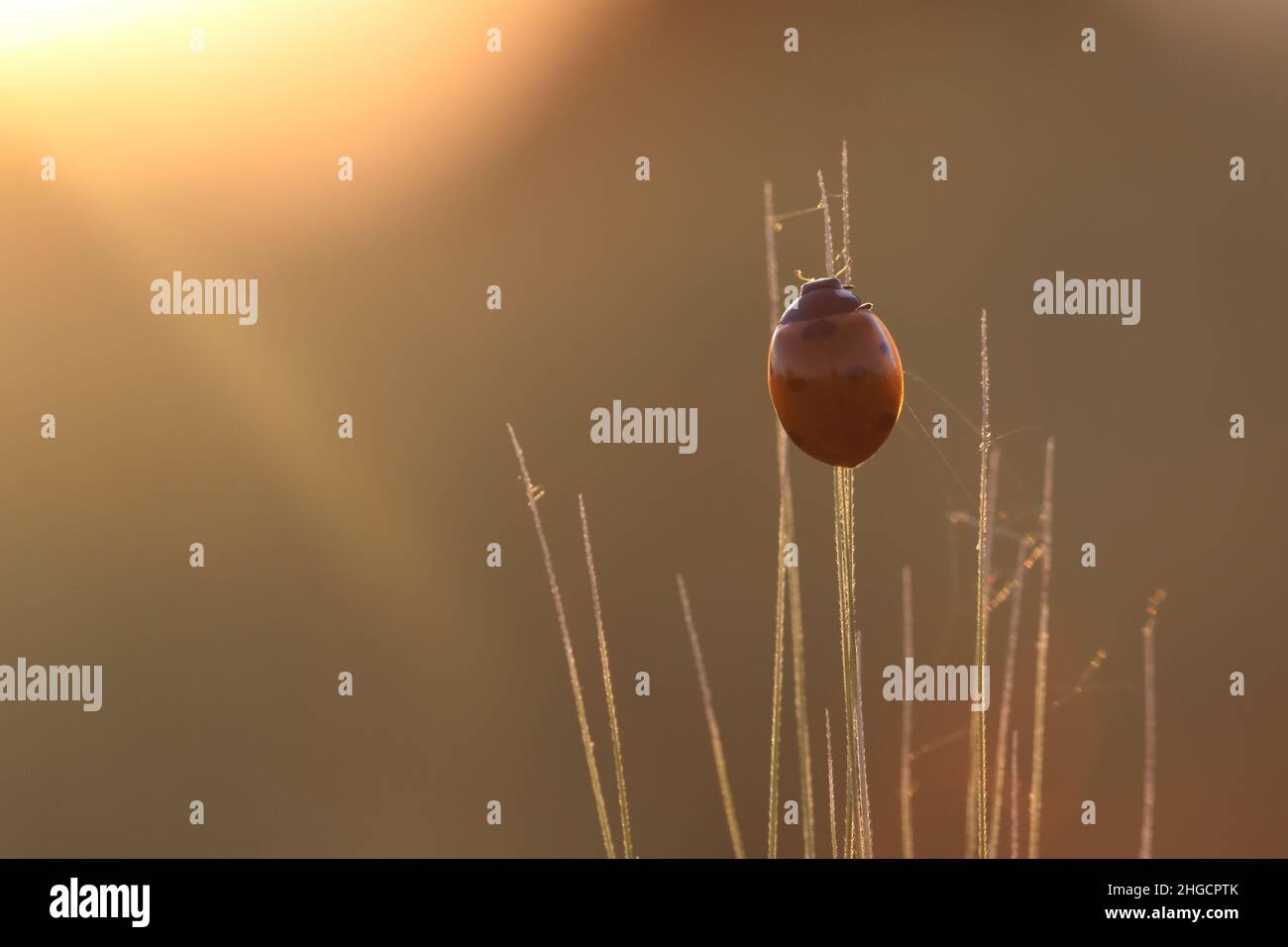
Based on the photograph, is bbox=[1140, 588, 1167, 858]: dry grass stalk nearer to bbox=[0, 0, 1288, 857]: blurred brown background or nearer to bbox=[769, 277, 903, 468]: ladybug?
bbox=[0, 0, 1288, 857]: blurred brown background

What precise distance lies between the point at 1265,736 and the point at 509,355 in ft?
3.94

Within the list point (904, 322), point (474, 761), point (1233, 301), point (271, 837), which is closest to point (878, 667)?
point (904, 322)

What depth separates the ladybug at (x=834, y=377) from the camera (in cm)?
47

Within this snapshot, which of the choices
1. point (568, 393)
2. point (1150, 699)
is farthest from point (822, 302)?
point (1150, 699)

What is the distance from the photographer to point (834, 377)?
478mm

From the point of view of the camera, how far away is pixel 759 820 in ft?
4.59

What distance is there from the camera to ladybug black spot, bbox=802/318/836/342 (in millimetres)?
499

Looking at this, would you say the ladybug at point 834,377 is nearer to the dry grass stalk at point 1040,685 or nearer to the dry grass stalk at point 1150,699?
the dry grass stalk at point 1040,685

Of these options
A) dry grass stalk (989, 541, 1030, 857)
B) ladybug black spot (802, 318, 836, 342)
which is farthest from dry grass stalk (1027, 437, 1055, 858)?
ladybug black spot (802, 318, 836, 342)

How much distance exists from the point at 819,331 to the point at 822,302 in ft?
0.08

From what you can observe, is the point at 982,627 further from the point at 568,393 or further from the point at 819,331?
the point at 568,393

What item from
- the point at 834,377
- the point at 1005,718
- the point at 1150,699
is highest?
the point at 834,377

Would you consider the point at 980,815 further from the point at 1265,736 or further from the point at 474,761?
the point at 1265,736

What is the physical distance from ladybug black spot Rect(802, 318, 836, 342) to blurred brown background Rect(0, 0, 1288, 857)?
922 mm
